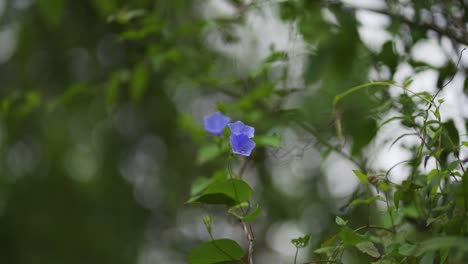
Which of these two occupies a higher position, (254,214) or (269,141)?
(254,214)

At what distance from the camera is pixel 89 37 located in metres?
2.59

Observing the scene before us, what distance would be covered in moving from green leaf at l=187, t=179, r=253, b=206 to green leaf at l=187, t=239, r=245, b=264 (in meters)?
0.05

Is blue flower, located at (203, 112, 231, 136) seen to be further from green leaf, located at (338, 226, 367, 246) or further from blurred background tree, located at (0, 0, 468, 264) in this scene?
blurred background tree, located at (0, 0, 468, 264)

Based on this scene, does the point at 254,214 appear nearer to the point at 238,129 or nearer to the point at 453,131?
the point at 238,129

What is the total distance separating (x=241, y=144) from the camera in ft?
2.41

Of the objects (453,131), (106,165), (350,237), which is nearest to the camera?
(350,237)

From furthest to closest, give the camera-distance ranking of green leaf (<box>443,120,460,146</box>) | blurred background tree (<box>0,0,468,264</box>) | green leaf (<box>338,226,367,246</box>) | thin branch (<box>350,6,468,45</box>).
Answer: blurred background tree (<box>0,0,468,264</box>)
thin branch (<box>350,6,468,45</box>)
green leaf (<box>443,120,460,146</box>)
green leaf (<box>338,226,367,246</box>)

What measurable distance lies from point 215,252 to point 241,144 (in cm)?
15

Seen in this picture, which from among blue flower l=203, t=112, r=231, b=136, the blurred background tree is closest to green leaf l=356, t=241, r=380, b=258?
blue flower l=203, t=112, r=231, b=136

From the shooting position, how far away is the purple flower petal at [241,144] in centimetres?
72

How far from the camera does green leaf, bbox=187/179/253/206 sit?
67cm

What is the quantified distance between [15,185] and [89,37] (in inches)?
31.9

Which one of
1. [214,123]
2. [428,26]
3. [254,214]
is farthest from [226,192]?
[428,26]

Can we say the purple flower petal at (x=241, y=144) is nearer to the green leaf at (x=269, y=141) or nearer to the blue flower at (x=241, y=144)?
the blue flower at (x=241, y=144)
